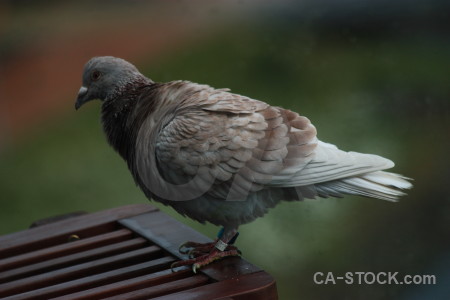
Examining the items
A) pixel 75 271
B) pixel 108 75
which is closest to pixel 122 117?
pixel 108 75

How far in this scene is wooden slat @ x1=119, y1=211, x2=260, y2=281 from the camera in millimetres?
2180

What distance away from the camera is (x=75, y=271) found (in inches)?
90.4

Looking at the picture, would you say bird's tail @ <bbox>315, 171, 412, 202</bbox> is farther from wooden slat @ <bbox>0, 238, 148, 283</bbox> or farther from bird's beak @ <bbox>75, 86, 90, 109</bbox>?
bird's beak @ <bbox>75, 86, 90, 109</bbox>

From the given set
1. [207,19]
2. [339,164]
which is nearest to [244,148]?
[339,164]

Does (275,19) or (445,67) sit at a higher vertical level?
(275,19)

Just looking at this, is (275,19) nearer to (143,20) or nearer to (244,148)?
(143,20)

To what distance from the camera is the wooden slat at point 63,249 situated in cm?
243

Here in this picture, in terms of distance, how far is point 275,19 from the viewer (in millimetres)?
4594

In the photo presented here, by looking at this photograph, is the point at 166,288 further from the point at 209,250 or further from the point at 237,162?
the point at 237,162

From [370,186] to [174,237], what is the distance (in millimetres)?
662

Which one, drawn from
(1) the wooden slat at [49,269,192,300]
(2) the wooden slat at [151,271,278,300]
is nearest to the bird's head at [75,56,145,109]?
(1) the wooden slat at [49,269,192,300]

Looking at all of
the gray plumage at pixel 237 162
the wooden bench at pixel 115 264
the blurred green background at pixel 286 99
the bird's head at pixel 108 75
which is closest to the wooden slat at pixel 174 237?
the wooden bench at pixel 115 264

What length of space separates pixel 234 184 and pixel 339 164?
0.32m

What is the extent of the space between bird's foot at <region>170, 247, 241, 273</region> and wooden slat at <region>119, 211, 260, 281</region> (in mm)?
17
